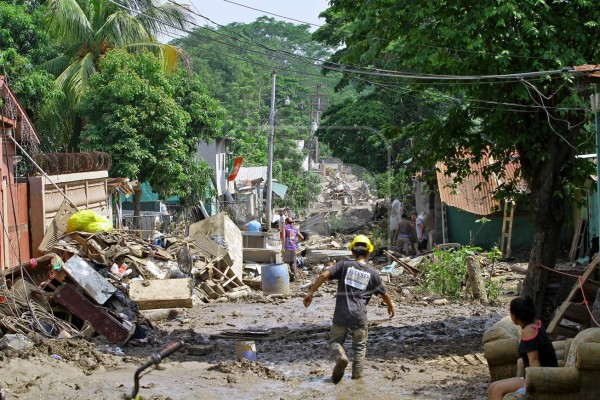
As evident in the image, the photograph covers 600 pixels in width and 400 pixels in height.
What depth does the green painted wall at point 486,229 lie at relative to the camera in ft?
89.8

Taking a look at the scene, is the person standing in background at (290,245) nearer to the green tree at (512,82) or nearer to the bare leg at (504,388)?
the green tree at (512,82)

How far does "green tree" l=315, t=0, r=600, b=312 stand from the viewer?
12070 mm

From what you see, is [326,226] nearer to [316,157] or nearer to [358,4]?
[358,4]

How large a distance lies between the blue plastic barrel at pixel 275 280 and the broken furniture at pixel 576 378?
41.5 feet

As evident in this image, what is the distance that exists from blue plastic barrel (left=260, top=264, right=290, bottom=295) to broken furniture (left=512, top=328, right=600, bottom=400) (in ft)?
41.5

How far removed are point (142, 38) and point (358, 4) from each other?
696 inches

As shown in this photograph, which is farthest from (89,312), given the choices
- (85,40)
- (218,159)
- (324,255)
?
(218,159)

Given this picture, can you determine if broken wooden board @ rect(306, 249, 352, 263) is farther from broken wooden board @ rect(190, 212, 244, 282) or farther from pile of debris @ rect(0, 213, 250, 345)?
pile of debris @ rect(0, 213, 250, 345)

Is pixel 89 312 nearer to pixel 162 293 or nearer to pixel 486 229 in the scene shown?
pixel 162 293

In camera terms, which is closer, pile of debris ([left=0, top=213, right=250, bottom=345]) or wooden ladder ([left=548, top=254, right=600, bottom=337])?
wooden ladder ([left=548, top=254, right=600, bottom=337])

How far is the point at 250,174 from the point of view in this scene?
2271 inches

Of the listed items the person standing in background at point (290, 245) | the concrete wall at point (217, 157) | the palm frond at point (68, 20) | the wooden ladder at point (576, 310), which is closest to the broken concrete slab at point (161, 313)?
the person standing in background at point (290, 245)

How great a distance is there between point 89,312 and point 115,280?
2.08 metres

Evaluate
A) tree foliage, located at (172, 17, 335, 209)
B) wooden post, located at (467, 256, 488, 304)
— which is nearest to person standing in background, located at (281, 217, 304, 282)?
wooden post, located at (467, 256, 488, 304)
